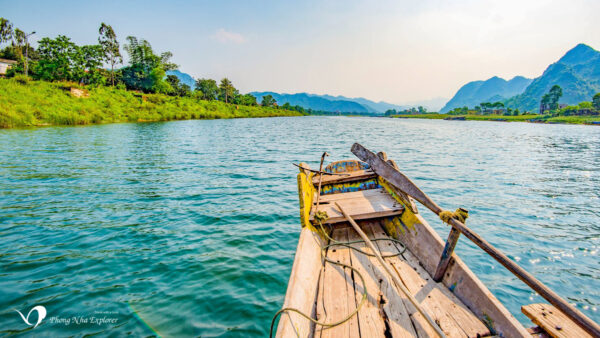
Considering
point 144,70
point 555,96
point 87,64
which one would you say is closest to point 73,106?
point 87,64

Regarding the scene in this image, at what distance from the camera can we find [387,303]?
3.19 metres

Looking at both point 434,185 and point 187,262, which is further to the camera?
point 434,185

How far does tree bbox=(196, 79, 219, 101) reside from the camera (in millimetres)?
98250

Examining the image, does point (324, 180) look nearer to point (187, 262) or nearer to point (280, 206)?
point (280, 206)

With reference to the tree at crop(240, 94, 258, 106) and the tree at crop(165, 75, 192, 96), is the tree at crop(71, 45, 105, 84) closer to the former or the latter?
the tree at crop(165, 75, 192, 96)

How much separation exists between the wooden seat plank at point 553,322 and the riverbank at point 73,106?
132 feet

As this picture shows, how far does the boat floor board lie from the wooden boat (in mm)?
20

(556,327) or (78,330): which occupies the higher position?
(556,327)

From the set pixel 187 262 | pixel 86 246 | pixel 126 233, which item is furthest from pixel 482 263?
pixel 86 246

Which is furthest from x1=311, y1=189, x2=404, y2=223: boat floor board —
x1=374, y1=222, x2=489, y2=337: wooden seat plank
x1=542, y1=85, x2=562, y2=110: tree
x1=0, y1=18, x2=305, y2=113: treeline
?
x1=542, y1=85, x2=562, y2=110: tree

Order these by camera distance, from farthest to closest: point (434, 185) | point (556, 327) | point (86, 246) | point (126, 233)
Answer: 1. point (434, 185)
2. point (126, 233)
3. point (86, 246)
4. point (556, 327)

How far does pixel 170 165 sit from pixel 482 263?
555 inches

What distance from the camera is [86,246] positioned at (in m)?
5.76

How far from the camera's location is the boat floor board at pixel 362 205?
4984mm
